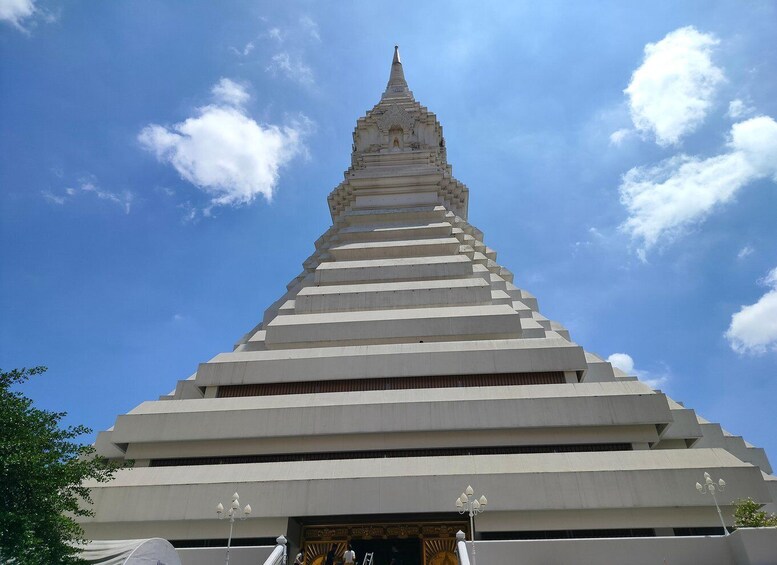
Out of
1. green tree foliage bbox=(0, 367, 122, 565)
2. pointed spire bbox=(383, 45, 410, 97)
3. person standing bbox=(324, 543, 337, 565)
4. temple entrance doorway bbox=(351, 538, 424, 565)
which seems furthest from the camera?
pointed spire bbox=(383, 45, 410, 97)

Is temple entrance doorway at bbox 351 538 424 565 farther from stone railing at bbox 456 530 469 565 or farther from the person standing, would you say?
stone railing at bbox 456 530 469 565

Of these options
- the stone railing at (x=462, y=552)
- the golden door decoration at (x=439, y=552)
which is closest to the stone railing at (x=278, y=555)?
the stone railing at (x=462, y=552)

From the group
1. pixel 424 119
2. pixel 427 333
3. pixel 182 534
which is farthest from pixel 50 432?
pixel 424 119

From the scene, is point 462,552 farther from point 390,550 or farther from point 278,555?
point 390,550

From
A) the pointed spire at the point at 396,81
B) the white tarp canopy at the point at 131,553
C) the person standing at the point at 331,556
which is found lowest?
the white tarp canopy at the point at 131,553

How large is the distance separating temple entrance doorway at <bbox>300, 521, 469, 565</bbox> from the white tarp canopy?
643 centimetres

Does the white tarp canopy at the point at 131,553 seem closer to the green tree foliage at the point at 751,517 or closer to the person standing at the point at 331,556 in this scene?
the person standing at the point at 331,556

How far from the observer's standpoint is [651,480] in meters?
18.1

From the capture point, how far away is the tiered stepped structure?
1830 centimetres

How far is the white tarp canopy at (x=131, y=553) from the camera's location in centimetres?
1299

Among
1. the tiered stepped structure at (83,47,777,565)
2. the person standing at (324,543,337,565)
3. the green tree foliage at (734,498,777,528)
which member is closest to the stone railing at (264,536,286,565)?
the tiered stepped structure at (83,47,777,565)

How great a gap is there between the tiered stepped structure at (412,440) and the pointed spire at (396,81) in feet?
94.5

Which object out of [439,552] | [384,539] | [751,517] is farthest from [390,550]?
[751,517]

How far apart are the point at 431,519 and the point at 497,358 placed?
7.25 meters
